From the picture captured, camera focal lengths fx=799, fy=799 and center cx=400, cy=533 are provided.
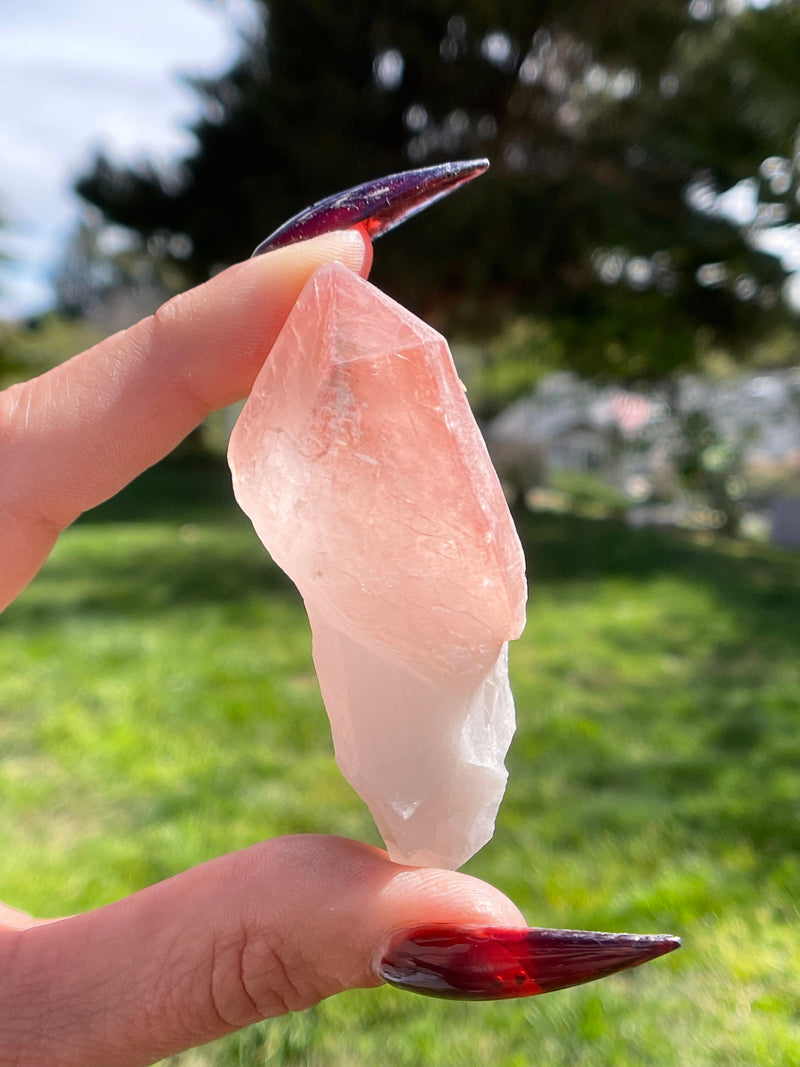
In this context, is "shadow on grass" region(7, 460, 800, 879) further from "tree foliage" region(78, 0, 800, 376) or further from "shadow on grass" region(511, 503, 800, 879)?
"tree foliage" region(78, 0, 800, 376)

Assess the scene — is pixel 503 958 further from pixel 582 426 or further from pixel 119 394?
pixel 582 426

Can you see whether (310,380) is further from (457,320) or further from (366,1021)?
(457,320)

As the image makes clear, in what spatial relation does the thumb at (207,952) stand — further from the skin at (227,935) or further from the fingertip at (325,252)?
the fingertip at (325,252)

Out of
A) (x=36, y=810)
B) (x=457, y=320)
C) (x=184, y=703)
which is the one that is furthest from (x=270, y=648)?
(x=457, y=320)

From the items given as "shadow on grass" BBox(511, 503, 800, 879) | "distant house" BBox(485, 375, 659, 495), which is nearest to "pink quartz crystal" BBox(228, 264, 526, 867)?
"shadow on grass" BBox(511, 503, 800, 879)

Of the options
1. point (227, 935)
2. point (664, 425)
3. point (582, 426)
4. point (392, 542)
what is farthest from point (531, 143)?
point (582, 426)

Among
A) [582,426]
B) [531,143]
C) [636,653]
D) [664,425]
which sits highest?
[531,143]
